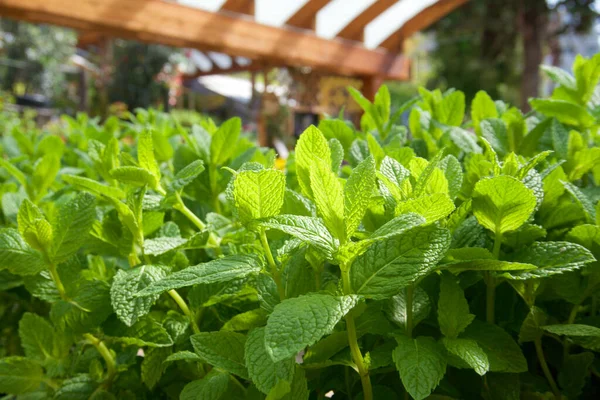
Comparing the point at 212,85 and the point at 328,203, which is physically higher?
the point at 328,203

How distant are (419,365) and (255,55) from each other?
589 cm

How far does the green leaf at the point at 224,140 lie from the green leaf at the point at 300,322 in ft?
1.31

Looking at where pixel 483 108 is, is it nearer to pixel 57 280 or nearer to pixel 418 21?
pixel 57 280

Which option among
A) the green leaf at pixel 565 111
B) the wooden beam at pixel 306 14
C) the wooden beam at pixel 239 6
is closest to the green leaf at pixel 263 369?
the green leaf at pixel 565 111

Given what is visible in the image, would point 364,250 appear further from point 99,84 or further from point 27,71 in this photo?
point 27,71

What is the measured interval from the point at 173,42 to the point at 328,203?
203 inches

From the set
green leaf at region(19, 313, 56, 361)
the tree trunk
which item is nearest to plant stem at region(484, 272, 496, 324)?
green leaf at region(19, 313, 56, 361)

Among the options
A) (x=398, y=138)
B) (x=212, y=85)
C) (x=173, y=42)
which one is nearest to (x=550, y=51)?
(x=212, y=85)

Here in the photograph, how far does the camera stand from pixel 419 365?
436 mm

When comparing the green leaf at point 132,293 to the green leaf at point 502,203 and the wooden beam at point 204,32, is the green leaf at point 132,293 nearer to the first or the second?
the green leaf at point 502,203

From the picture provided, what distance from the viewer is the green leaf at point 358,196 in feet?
1.42

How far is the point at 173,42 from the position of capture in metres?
5.23

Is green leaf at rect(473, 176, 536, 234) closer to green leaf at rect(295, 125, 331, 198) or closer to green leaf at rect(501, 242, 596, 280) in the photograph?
green leaf at rect(501, 242, 596, 280)

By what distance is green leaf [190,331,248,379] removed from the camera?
1.54 ft
